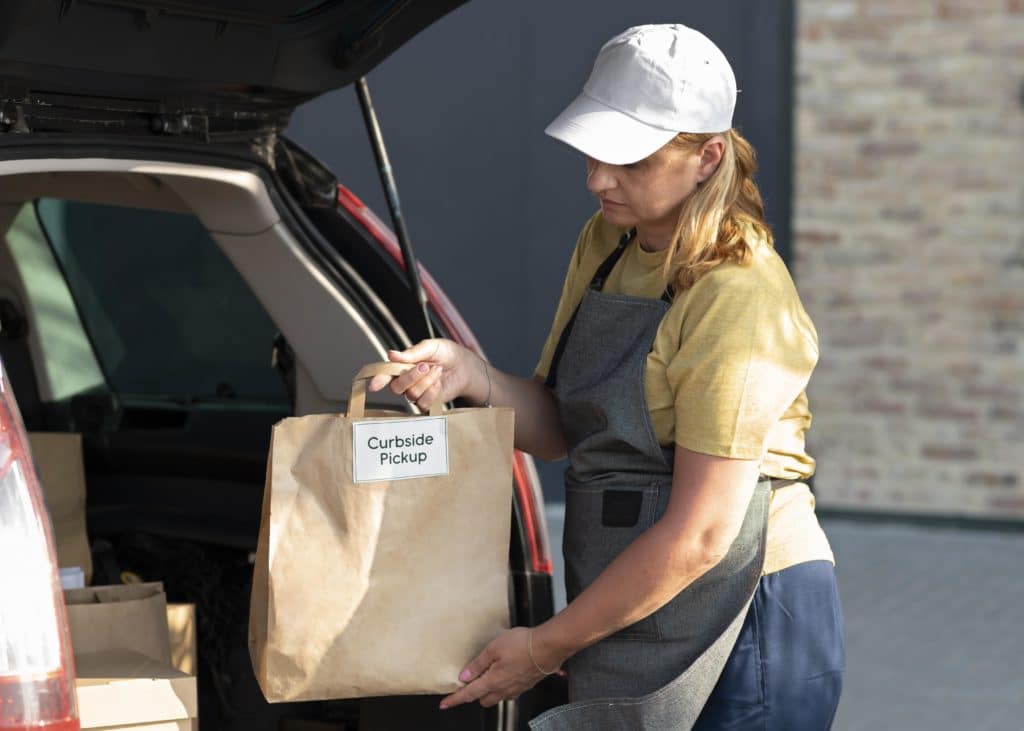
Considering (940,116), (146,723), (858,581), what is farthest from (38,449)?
(940,116)

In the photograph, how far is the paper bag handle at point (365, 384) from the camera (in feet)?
7.13

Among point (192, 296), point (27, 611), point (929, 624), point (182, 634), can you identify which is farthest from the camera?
point (929, 624)

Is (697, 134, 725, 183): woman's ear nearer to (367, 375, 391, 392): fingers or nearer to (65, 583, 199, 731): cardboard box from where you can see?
(367, 375, 391, 392): fingers

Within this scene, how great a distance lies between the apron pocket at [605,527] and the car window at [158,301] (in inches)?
53.5

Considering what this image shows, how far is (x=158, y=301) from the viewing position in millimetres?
3719

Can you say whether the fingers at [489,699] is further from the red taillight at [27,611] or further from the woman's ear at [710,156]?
the woman's ear at [710,156]

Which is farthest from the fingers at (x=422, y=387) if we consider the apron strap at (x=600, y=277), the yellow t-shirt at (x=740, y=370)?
the yellow t-shirt at (x=740, y=370)

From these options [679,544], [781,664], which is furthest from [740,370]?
[781,664]

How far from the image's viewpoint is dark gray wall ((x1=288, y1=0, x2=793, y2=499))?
7.46 meters

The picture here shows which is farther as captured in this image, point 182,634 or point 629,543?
point 182,634

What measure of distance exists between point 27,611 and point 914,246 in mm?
6256

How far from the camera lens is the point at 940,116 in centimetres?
735

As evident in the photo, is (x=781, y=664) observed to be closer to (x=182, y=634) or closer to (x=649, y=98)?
(x=649, y=98)

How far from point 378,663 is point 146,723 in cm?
33
